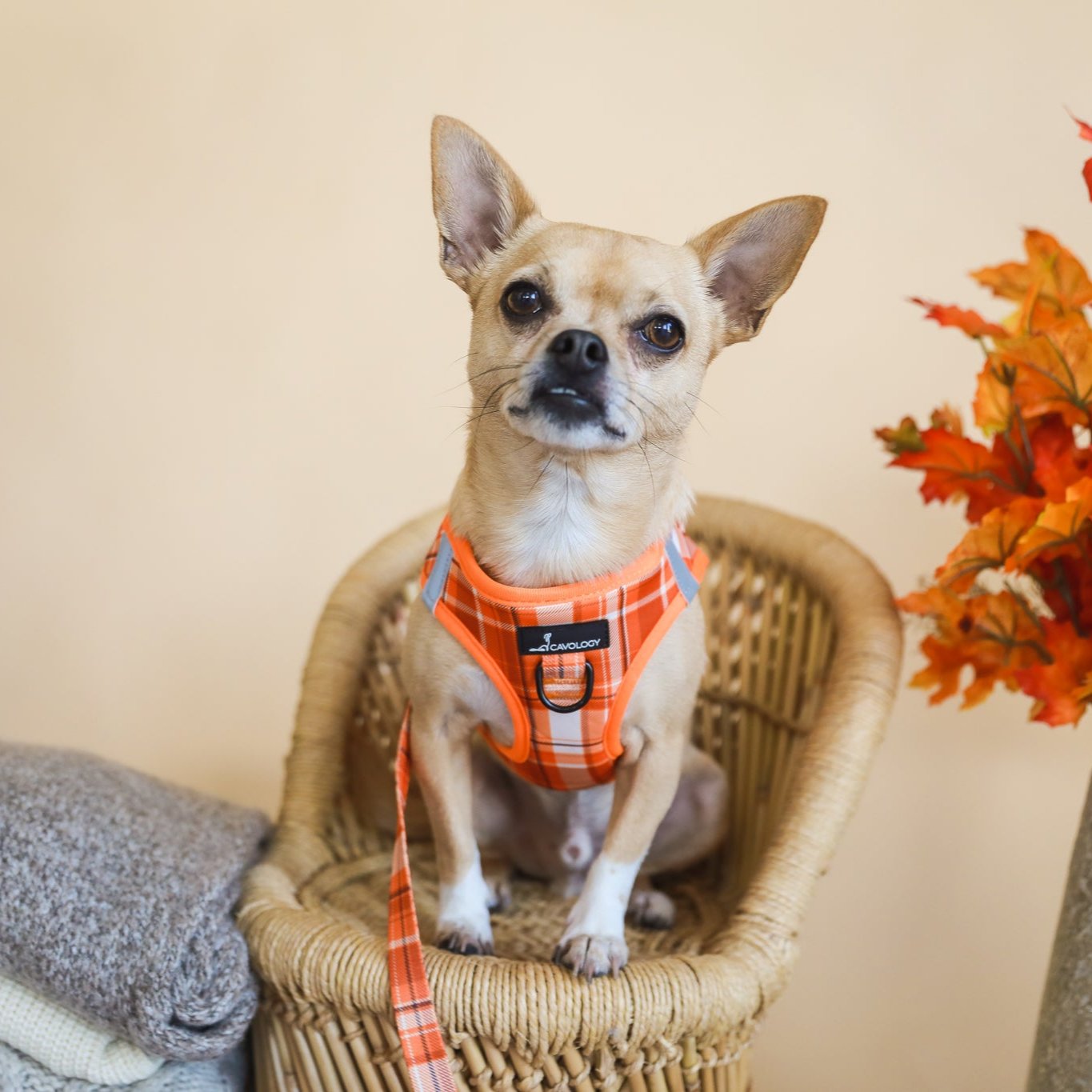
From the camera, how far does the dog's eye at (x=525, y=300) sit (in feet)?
4.17

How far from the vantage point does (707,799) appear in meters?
1.64

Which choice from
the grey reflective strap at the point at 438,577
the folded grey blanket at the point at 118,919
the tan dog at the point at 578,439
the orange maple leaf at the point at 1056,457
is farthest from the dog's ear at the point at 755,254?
the folded grey blanket at the point at 118,919

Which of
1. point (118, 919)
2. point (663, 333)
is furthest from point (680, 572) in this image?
point (118, 919)

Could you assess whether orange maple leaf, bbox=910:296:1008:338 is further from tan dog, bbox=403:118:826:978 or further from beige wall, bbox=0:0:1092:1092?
beige wall, bbox=0:0:1092:1092

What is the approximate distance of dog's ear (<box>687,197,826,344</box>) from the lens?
1285mm

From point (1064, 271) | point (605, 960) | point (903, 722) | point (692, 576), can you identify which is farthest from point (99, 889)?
point (903, 722)

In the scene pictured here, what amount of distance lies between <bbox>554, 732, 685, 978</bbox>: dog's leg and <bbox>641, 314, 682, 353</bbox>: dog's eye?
484 millimetres

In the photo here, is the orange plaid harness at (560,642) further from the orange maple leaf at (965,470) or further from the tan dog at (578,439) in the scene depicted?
the orange maple leaf at (965,470)

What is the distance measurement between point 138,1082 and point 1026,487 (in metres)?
1.29

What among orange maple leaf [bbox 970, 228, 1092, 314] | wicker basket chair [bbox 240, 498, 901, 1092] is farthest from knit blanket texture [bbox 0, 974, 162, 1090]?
orange maple leaf [bbox 970, 228, 1092, 314]

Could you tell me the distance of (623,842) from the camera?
1341 mm

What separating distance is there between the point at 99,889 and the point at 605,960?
1.98 ft

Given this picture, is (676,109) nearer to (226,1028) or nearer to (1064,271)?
(1064,271)

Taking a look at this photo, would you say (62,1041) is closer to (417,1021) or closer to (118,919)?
(118,919)
